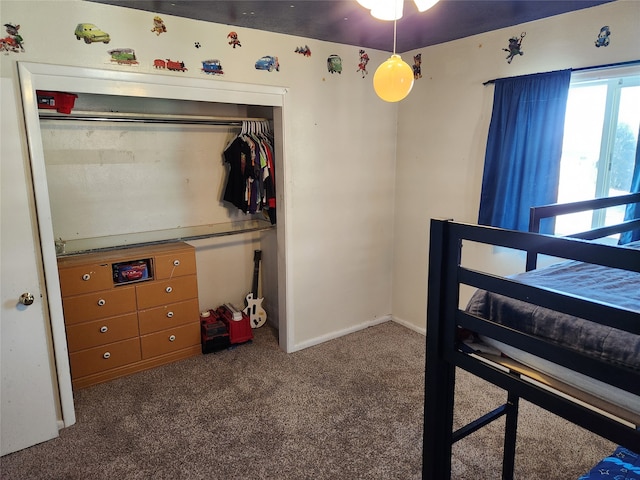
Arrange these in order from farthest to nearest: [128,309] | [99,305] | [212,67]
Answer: [128,309] → [99,305] → [212,67]

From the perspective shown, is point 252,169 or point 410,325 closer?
point 252,169

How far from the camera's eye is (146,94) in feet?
8.39

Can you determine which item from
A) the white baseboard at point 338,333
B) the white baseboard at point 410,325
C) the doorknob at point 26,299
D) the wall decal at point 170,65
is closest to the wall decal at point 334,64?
the wall decal at point 170,65

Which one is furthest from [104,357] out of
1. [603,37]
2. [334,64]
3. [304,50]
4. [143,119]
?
[603,37]

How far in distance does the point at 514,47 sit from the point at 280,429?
2893 millimetres

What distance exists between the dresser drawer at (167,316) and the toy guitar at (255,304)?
597mm

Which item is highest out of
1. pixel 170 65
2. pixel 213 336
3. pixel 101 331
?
pixel 170 65

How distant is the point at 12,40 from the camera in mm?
2121

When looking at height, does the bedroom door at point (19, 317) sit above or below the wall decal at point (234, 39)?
below

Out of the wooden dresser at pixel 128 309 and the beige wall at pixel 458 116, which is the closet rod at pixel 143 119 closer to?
the wooden dresser at pixel 128 309

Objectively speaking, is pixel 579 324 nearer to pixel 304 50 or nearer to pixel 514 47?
pixel 514 47

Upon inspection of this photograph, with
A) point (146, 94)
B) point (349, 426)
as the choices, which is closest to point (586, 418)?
point (349, 426)

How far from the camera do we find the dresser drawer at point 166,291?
306cm

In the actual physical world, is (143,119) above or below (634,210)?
above
